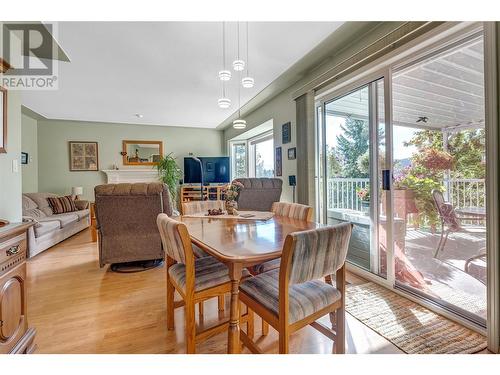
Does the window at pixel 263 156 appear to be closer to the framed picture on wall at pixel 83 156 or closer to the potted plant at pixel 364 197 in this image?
the potted plant at pixel 364 197

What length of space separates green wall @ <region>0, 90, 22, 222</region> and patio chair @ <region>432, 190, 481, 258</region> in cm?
358

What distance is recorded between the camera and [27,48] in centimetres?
255

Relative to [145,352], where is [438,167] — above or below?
above

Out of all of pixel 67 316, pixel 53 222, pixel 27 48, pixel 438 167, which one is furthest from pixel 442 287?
pixel 53 222

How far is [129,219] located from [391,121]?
115 inches

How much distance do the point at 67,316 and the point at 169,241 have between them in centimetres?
132

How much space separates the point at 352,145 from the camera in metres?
2.76

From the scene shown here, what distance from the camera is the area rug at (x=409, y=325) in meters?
1.51

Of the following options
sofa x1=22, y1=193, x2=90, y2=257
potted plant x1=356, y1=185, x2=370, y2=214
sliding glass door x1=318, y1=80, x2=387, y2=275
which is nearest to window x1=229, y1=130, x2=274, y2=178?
sliding glass door x1=318, y1=80, x2=387, y2=275

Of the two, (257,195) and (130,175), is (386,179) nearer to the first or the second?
(257,195)

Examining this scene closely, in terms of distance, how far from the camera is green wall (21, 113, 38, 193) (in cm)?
502

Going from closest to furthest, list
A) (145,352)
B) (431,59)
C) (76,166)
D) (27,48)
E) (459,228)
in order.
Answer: (145,352) < (459,228) < (431,59) < (27,48) < (76,166)

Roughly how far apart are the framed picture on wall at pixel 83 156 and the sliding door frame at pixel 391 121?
552cm
